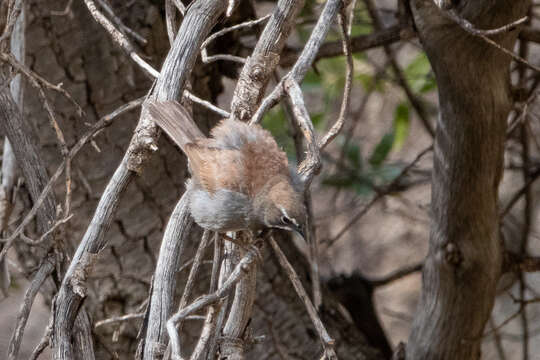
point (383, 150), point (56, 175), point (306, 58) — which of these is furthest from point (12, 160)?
point (383, 150)

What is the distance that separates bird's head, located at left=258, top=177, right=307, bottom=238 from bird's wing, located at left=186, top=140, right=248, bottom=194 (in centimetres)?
14

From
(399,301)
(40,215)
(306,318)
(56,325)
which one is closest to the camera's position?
(56,325)

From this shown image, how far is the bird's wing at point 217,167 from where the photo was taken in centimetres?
246

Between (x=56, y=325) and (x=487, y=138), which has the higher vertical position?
(x=487, y=138)

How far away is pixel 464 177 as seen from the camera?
3.05 metres

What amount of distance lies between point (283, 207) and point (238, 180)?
245mm

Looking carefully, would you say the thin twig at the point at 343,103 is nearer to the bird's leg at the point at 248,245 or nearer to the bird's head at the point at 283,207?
the bird's head at the point at 283,207

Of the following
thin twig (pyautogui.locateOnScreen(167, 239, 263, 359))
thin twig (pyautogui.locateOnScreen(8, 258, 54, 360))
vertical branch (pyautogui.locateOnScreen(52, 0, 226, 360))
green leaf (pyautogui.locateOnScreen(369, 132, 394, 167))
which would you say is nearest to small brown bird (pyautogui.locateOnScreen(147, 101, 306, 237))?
vertical branch (pyautogui.locateOnScreen(52, 0, 226, 360))

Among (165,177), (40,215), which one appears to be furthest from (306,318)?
(40,215)

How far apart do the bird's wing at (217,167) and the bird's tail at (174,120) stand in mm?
40

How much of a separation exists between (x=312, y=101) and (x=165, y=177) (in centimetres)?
427

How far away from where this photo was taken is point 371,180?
450cm

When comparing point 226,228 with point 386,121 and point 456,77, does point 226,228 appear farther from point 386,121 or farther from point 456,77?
point 386,121

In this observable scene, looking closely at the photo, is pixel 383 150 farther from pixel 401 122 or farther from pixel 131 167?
pixel 131 167
